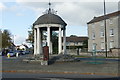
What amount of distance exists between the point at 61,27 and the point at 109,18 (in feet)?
138

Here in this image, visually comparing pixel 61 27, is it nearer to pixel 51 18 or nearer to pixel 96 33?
pixel 51 18

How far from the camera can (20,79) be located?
611 inches

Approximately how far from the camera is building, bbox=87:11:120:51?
230 feet

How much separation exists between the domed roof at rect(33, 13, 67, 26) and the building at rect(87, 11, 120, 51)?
33.9 m

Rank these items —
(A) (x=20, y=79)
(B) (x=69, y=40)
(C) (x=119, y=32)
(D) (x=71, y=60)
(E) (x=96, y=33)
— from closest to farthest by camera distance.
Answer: (A) (x=20, y=79)
(D) (x=71, y=60)
(C) (x=119, y=32)
(E) (x=96, y=33)
(B) (x=69, y=40)

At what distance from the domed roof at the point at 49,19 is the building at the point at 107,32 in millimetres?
33856

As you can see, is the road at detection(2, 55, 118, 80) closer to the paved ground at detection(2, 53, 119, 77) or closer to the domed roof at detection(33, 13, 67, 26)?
the paved ground at detection(2, 53, 119, 77)

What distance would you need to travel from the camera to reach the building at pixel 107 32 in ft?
230

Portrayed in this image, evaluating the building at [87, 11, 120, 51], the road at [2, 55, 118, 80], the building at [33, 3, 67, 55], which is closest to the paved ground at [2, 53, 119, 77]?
the road at [2, 55, 118, 80]

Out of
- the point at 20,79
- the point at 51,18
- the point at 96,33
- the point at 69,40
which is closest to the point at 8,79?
the point at 20,79

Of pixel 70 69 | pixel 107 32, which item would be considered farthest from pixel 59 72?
pixel 107 32

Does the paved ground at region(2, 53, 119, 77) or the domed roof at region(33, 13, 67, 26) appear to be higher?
the domed roof at region(33, 13, 67, 26)

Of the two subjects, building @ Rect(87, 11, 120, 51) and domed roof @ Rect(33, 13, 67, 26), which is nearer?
domed roof @ Rect(33, 13, 67, 26)

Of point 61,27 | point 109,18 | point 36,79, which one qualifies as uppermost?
point 109,18
